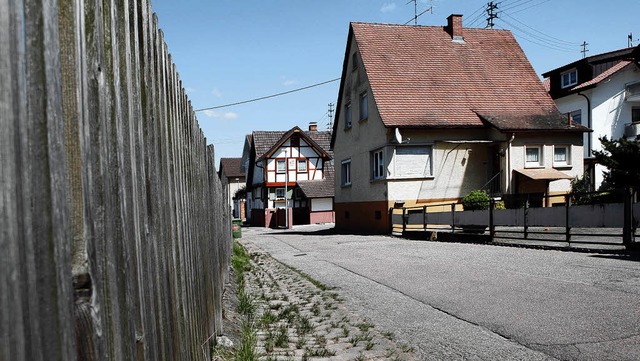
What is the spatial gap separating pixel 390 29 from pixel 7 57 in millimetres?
30450

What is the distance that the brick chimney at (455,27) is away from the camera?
3052 cm

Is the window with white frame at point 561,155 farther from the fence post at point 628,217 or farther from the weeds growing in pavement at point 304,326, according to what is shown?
the weeds growing in pavement at point 304,326

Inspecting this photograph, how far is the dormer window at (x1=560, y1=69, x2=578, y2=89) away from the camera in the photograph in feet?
135

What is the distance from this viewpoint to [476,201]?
902 inches

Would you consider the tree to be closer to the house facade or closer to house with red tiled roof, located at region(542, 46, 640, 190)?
house with red tiled roof, located at region(542, 46, 640, 190)

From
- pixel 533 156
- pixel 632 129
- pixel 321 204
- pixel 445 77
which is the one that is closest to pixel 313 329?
pixel 533 156

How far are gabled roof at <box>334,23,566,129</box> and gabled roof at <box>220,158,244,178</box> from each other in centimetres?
4401

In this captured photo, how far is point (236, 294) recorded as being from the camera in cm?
842

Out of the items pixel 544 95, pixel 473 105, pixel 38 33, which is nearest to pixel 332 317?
pixel 38 33

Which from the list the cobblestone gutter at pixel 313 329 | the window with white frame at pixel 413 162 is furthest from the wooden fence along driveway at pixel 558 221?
the cobblestone gutter at pixel 313 329

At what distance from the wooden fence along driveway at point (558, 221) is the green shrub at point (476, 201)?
7.00 ft

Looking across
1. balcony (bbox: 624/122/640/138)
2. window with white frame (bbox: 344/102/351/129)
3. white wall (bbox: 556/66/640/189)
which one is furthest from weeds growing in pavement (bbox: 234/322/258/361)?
balcony (bbox: 624/122/640/138)

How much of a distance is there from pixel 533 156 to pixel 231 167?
54.3 metres

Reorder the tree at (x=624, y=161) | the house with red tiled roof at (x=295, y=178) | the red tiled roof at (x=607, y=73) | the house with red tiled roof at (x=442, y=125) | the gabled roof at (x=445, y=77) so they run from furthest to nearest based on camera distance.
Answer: the house with red tiled roof at (x=295, y=178) → the red tiled roof at (x=607, y=73) → the gabled roof at (x=445, y=77) → the house with red tiled roof at (x=442, y=125) → the tree at (x=624, y=161)
